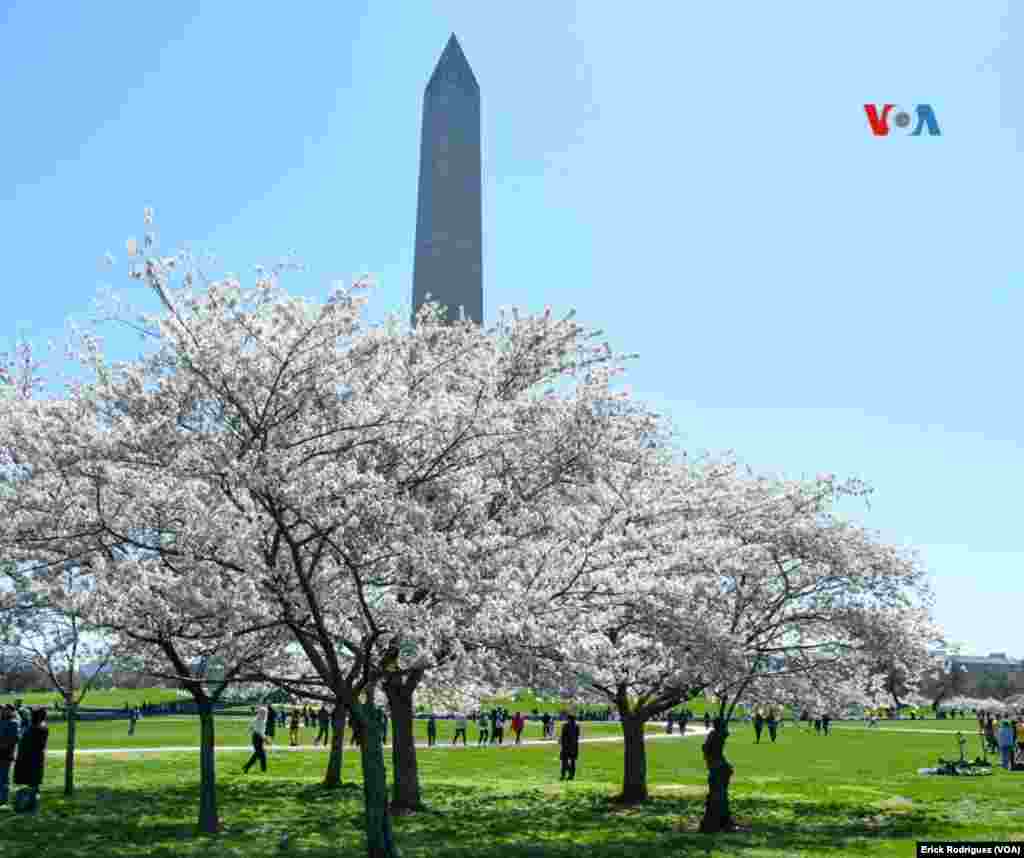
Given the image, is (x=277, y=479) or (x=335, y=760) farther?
(x=335, y=760)

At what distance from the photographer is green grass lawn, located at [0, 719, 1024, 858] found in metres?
14.8

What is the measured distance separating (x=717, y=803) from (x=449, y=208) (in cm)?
2268

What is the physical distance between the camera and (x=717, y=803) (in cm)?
1719

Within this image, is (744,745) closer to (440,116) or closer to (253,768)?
(253,768)

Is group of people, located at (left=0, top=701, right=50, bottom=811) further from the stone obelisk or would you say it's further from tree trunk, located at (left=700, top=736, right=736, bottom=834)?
the stone obelisk

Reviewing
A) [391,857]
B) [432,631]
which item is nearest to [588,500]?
[432,631]

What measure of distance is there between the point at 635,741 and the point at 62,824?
11100 millimetres

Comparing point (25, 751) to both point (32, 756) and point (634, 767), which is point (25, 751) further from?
point (634, 767)

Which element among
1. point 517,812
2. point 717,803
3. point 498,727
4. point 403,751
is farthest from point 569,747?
point 498,727

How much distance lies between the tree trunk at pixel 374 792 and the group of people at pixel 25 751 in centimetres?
783

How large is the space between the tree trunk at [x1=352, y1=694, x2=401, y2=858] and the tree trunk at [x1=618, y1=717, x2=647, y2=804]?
1025 cm

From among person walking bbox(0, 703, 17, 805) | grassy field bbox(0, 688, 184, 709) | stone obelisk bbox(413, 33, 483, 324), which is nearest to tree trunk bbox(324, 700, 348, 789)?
person walking bbox(0, 703, 17, 805)

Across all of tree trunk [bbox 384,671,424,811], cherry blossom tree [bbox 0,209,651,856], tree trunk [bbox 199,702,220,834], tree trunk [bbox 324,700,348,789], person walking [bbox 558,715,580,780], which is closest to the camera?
cherry blossom tree [bbox 0,209,651,856]

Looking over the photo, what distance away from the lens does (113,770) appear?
27.8 m
